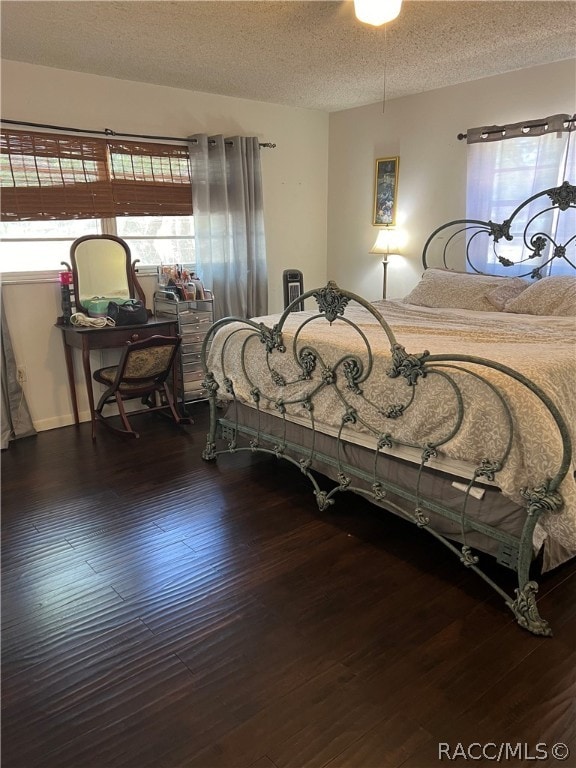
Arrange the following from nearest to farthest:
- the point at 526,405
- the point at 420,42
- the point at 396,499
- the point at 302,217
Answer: the point at 526,405 → the point at 396,499 → the point at 420,42 → the point at 302,217

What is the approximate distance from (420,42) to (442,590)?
120 inches

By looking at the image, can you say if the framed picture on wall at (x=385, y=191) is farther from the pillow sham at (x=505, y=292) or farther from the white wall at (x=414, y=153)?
the pillow sham at (x=505, y=292)

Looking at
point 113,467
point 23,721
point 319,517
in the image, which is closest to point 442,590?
point 319,517

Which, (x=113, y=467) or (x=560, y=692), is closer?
(x=560, y=692)

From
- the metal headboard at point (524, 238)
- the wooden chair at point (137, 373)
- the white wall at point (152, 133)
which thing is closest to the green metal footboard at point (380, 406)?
the wooden chair at point (137, 373)

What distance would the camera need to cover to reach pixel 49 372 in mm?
4000

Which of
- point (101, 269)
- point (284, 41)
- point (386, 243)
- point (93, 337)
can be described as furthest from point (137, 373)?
point (386, 243)

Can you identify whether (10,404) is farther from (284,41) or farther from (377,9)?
(377,9)

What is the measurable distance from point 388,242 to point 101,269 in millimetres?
2429

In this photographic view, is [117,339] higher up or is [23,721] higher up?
[117,339]

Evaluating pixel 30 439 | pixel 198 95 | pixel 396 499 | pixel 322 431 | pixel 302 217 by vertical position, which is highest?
pixel 198 95

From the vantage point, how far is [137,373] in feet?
12.3

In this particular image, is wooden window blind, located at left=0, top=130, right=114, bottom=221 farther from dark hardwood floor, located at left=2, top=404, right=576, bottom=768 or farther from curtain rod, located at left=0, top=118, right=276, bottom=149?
dark hardwood floor, located at left=2, top=404, right=576, bottom=768

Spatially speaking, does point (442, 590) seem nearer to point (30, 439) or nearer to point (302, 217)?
point (30, 439)
